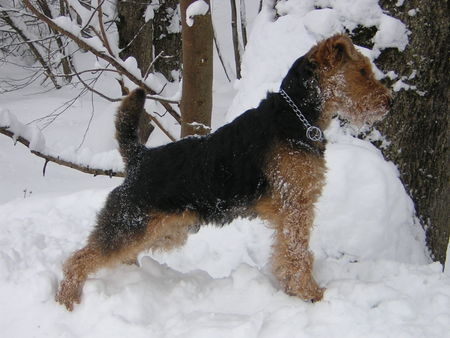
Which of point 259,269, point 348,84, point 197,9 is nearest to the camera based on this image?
point 348,84

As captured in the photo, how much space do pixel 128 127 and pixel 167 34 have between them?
7936mm

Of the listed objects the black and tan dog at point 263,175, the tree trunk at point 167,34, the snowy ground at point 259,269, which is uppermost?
the tree trunk at point 167,34

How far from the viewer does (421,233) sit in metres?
3.90

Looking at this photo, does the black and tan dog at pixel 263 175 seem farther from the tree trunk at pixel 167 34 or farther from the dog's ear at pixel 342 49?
the tree trunk at pixel 167 34

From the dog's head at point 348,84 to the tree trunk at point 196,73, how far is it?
2.00 metres

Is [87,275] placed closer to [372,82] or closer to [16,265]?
[16,265]

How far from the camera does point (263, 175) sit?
3.15m

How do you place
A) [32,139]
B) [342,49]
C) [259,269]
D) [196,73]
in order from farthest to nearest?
[196,73] → [32,139] → [259,269] → [342,49]

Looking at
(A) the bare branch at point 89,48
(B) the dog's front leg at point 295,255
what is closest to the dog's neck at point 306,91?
(B) the dog's front leg at point 295,255

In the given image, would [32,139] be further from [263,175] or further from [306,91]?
[306,91]

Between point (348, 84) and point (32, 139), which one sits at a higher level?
point (348, 84)

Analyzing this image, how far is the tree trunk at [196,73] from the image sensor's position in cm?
479

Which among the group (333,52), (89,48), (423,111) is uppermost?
(89,48)

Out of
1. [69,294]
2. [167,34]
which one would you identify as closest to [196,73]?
[69,294]
